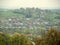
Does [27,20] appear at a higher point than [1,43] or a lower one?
higher

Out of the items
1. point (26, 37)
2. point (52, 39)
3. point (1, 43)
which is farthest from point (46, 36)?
point (1, 43)

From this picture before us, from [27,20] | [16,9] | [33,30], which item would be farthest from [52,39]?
[16,9]

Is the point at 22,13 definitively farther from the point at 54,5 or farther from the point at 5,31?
the point at 54,5

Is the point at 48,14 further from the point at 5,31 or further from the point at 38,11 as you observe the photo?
the point at 5,31

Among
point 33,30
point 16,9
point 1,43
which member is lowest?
point 1,43

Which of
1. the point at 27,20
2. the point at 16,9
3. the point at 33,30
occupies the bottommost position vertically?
the point at 33,30

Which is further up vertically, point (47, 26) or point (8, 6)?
point (8, 6)

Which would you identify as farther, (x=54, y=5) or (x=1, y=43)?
(x=54, y=5)
